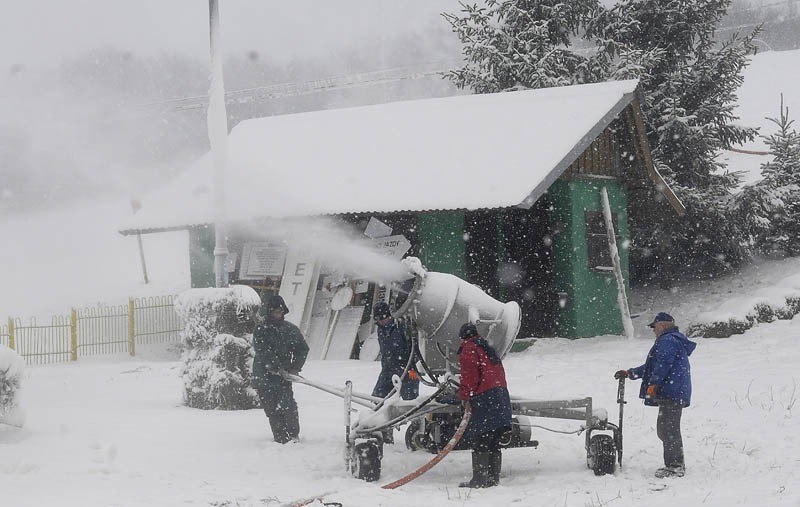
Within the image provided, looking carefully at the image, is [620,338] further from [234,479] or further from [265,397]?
[234,479]

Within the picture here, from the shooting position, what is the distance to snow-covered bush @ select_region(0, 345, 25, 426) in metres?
10.6

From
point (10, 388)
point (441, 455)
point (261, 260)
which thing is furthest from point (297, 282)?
point (441, 455)

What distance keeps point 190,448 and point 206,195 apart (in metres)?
13.3

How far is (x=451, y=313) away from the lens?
9.54 m

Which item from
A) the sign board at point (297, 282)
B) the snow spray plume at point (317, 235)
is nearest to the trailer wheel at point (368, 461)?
the snow spray plume at point (317, 235)

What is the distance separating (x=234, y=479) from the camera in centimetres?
894

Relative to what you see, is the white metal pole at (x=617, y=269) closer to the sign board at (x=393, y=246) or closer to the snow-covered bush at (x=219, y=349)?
the sign board at (x=393, y=246)

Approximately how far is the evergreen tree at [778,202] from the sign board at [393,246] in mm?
9848

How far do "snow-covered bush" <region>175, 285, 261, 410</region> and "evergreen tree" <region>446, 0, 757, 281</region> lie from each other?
46.5 ft

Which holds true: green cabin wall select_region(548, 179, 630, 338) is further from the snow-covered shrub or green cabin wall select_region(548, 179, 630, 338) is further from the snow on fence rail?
the snow on fence rail

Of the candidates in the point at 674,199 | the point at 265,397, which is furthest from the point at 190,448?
the point at 674,199

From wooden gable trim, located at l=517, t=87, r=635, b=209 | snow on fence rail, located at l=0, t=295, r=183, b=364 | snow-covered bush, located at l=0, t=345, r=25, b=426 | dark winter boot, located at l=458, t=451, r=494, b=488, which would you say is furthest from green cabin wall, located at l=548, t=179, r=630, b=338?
snow-covered bush, located at l=0, t=345, r=25, b=426

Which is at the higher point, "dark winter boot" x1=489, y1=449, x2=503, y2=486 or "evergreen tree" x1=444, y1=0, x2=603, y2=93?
"evergreen tree" x1=444, y1=0, x2=603, y2=93

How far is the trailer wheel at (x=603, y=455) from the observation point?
9.06m
